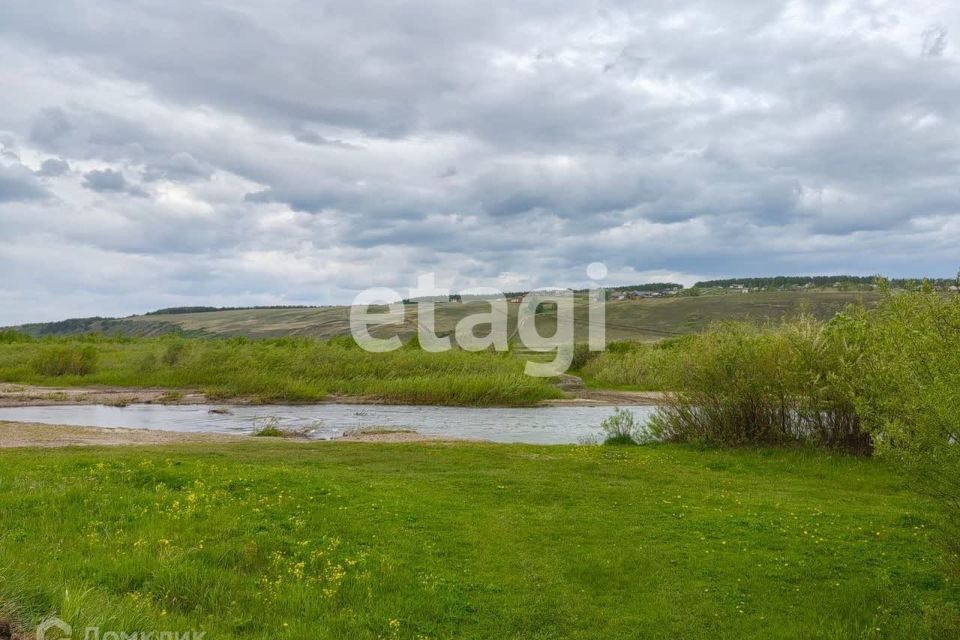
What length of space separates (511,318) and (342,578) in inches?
4691

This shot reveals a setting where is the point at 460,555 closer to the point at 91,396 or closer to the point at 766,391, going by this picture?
the point at 766,391

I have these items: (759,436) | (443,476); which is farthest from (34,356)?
(759,436)

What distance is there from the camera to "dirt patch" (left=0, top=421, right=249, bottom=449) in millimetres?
20544

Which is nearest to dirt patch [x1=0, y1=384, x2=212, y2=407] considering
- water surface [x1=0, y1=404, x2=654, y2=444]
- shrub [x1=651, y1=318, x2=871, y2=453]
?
water surface [x1=0, y1=404, x2=654, y2=444]

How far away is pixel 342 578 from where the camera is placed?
8383 mm

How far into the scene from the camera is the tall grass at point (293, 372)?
44219mm

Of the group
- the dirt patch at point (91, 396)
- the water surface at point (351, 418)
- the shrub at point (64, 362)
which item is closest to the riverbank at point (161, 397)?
the dirt patch at point (91, 396)

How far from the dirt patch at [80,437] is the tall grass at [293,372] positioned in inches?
745

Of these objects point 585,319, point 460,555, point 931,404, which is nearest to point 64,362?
point 460,555

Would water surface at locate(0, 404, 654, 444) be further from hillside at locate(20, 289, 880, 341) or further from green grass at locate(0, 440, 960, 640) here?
hillside at locate(20, 289, 880, 341)

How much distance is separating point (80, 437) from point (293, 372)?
25.9 meters

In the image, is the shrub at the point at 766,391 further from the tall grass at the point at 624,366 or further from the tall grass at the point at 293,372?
the tall grass at the point at 293,372

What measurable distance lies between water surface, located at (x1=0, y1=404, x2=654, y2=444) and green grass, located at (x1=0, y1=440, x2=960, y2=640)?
1380 centimetres

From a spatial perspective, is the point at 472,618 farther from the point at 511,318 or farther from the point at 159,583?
the point at 511,318
